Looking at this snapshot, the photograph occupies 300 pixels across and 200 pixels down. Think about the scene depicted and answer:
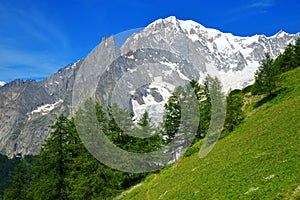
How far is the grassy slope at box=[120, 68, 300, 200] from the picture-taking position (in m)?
15.8

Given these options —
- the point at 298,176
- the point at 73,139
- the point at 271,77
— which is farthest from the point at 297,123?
the point at 73,139

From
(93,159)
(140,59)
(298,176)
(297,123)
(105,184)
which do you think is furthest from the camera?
(93,159)

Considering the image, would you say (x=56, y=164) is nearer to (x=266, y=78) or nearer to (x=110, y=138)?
(x=110, y=138)

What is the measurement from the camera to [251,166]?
1938 cm

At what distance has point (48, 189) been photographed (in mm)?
37781

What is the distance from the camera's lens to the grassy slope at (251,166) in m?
15.8

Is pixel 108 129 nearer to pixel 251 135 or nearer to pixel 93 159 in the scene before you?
pixel 93 159

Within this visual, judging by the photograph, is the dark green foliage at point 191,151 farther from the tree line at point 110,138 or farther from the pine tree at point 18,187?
the pine tree at point 18,187

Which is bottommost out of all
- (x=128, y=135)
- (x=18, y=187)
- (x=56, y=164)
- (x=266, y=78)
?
(x=266, y=78)

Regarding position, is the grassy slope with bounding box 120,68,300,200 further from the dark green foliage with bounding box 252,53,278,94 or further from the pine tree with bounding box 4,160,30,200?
the pine tree with bounding box 4,160,30,200

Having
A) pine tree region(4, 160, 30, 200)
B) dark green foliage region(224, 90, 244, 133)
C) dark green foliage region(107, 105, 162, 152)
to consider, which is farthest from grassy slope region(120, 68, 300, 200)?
pine tree region(4, 160, 30, 200)

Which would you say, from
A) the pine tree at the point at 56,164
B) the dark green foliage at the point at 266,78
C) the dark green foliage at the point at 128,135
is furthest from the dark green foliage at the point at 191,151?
the pine tree at the point at 56,164

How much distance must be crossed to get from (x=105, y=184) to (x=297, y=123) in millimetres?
19808

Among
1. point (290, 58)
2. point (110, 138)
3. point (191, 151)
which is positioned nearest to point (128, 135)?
point (110, 138)
